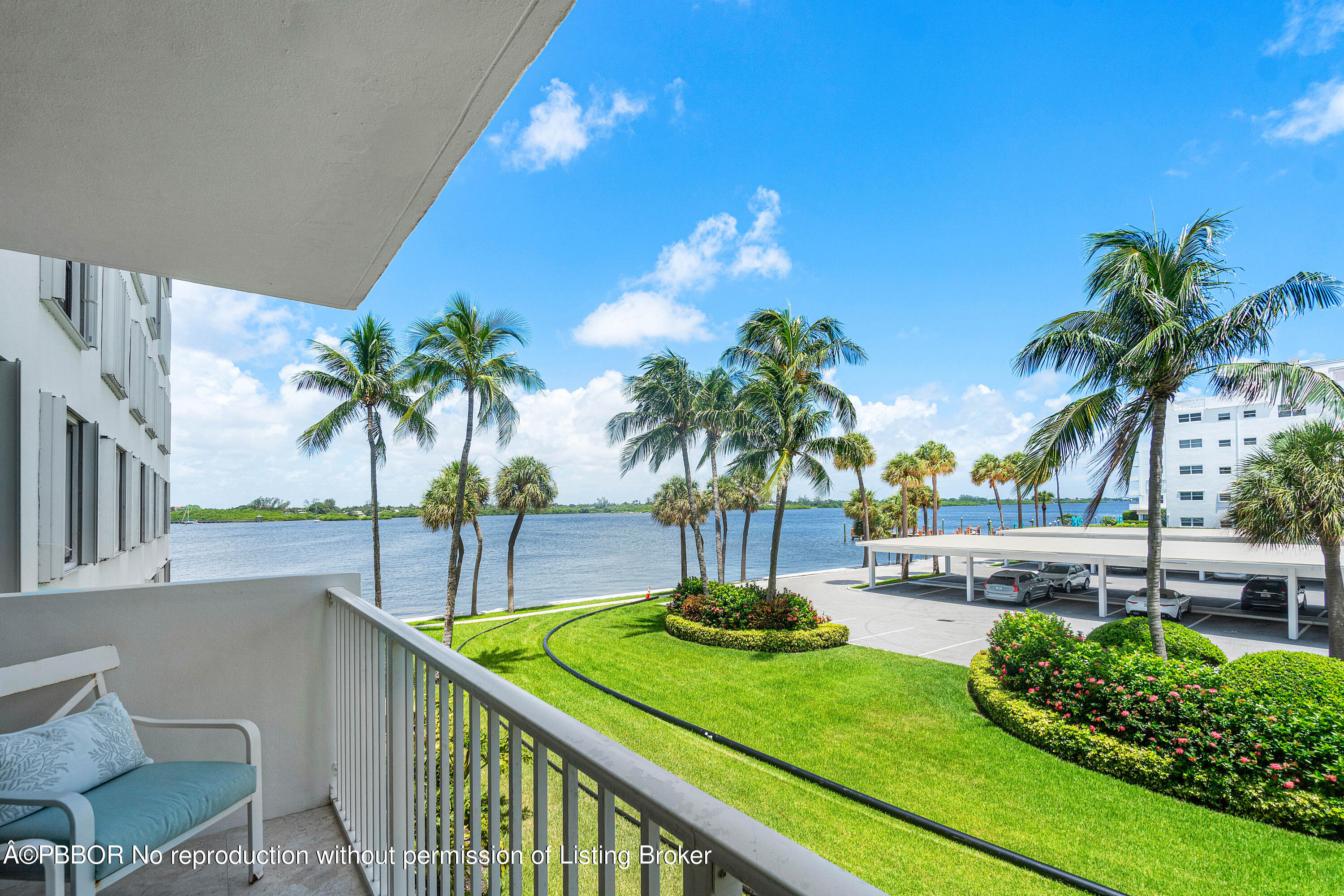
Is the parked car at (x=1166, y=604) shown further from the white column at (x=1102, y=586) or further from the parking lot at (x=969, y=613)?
the white column at (x=1102, y=586)

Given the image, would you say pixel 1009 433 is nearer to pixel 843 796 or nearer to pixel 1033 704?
pixel 1033 704

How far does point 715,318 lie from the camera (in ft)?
274

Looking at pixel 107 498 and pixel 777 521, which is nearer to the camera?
pixel 107 498

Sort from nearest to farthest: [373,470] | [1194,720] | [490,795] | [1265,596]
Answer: [490,795] < [1194,720] < [1265,596] < [373,470]

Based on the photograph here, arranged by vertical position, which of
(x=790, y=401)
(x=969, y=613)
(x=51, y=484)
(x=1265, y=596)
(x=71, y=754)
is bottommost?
(x=969, y=613)

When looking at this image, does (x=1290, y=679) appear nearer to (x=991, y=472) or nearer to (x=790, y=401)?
(x=790, y=401)

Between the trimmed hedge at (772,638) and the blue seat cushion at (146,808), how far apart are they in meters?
12.4

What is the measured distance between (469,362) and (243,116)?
41.1 ft

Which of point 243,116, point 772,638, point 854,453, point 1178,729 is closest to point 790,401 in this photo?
point 854,453

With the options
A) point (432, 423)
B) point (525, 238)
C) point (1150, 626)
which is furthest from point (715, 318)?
point (1150, 626)

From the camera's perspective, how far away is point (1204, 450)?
31.9m

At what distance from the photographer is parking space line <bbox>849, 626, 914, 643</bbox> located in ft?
47.4

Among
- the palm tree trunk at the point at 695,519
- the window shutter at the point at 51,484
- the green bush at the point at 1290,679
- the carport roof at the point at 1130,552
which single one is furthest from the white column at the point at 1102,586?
the window shutter at the point at 51,484

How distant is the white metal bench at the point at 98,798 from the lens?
4.96 feet
